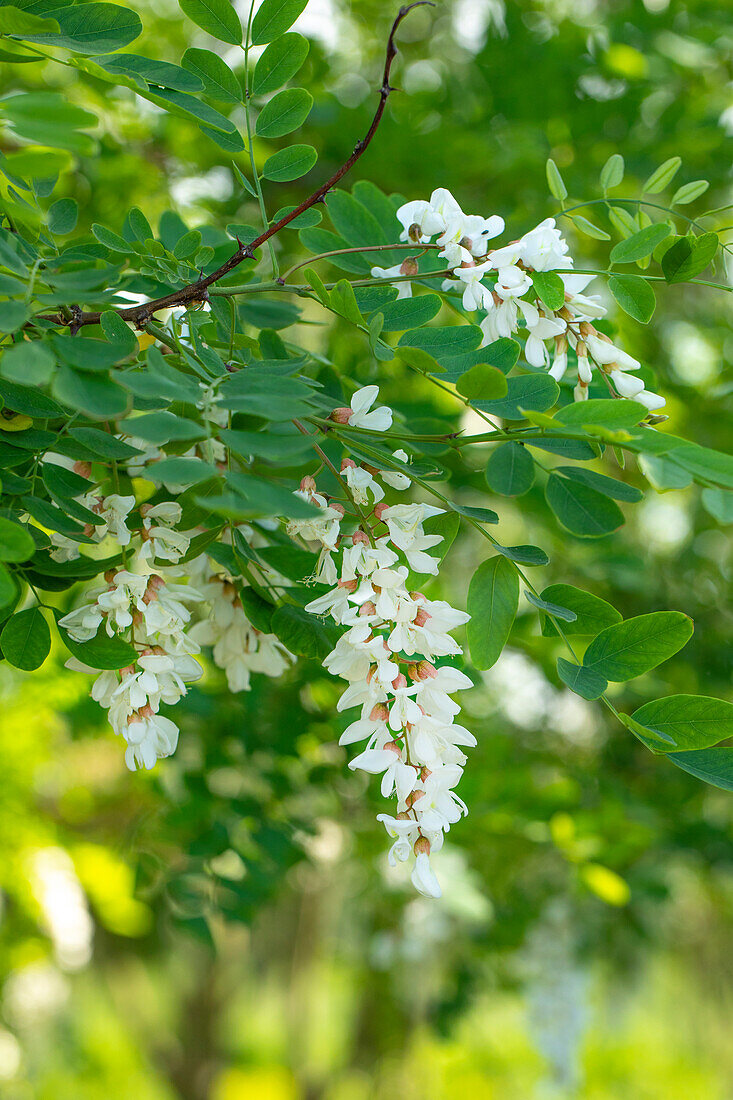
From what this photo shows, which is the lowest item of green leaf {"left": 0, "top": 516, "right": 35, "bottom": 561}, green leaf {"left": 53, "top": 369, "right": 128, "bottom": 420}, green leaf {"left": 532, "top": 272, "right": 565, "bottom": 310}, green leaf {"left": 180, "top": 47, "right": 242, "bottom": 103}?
green leaf {"left": 0, "top": 516, "right": 35, "bottom": 561}

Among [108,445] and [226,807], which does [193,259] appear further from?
[226,807]

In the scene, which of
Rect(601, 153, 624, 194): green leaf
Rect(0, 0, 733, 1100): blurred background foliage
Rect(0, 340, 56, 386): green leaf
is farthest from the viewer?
Rect(0, 0, 733, 1100): blurred background foliage

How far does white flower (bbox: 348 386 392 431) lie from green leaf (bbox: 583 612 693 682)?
13 centimetres

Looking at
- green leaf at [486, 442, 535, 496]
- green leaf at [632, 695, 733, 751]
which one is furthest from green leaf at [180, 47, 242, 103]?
green leaf at [632, 695, 733, 751]

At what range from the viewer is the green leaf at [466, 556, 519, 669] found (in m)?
0.36

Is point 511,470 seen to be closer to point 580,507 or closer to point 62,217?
point 580,507

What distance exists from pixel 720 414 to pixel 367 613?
932 mm

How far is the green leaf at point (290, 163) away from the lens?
0.41 meters

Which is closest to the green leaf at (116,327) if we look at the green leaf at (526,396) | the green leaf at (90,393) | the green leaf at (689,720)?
the green leaf at (90,393)

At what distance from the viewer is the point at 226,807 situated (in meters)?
0.90

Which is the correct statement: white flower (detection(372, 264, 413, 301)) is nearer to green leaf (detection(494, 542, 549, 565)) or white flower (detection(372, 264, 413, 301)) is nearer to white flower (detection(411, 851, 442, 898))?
green leaf (detection(494, 542, 549, 565))

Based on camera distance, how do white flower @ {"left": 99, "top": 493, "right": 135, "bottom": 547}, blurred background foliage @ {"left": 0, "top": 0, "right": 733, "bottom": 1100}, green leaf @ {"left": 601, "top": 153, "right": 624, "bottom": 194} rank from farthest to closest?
1. blurred background foliage @ {"left": 0, "top": 0, "right": 733, "bottom": 1100}
2. green leaf @ {"left": 601, "top": 153, "right": 624, "bottom": 194}
3. white flower @ {"left": 99, "top": 493, "right": 135, "bottom": 547}

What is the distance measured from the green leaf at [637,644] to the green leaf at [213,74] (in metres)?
0.31

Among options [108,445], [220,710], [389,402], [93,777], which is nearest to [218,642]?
[108,445]
